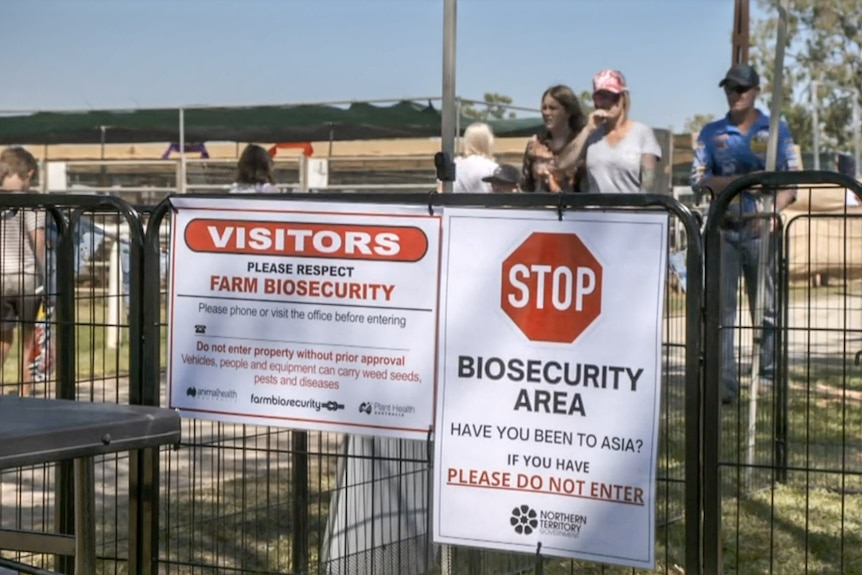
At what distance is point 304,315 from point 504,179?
3744 mm

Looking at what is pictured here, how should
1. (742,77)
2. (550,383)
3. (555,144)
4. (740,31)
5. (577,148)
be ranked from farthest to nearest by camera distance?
(740,31), (742,77), (555,144), (577,148), (550,383)

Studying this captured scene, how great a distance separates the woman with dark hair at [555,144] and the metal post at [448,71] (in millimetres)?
2220

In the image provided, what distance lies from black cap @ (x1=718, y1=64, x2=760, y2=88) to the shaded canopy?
201 inches

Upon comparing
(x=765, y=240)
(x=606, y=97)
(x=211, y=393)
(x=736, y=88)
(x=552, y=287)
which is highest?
(x=736, y=88)

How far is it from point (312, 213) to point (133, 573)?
5.23ft

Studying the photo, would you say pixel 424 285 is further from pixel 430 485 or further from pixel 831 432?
pixel 831 432

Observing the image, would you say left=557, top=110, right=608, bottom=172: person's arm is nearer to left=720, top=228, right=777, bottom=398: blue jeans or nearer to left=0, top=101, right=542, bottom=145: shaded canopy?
left=720, top=228, right=777, bottom=398: blue jeans

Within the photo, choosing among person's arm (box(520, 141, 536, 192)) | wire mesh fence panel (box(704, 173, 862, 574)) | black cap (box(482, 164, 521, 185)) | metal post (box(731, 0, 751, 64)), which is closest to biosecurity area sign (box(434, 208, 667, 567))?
wire mesh fence panel (box(704, 173, 862, 574))

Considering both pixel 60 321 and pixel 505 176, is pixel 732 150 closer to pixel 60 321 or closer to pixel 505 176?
pixel 505 176

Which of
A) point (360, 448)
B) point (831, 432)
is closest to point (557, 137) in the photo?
point (831, 432)

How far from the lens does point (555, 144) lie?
25.0 ft

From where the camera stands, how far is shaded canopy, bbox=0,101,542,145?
1391 cm

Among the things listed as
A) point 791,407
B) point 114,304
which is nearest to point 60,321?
point 114,304

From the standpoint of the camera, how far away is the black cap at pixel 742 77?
793 cm
